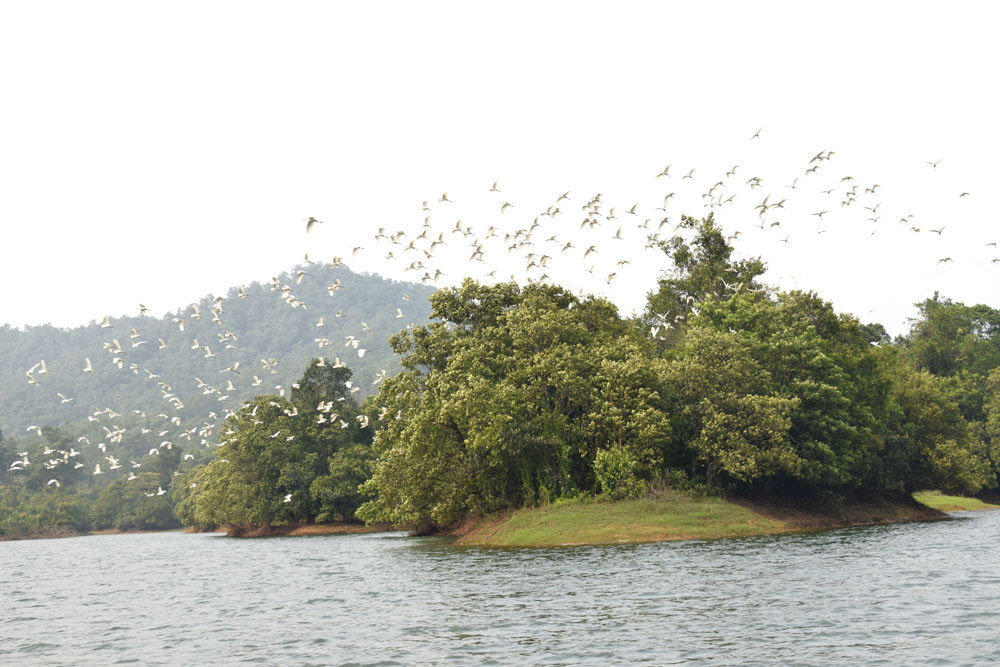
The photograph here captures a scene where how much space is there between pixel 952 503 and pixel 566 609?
286 ft

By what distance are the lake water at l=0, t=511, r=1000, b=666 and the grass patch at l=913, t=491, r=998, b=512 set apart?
170ft

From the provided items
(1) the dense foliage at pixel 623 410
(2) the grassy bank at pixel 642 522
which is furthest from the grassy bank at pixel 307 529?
(2) the grassy bank at pixel 642 522

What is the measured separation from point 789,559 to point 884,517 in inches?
1468

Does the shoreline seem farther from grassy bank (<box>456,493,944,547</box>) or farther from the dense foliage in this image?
the dense foliage

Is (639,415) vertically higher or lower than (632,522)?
higher

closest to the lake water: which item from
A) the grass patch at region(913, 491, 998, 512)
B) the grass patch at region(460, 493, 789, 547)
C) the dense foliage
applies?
the grass patch at region(460, 493, 789, 547)

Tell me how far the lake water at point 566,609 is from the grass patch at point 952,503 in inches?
2044

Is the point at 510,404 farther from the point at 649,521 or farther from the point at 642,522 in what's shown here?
the point at 649,521

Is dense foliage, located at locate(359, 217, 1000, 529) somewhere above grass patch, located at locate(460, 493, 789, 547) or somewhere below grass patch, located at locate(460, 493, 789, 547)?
above

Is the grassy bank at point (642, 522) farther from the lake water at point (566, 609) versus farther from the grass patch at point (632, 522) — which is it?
the lake water at point (566, 609)

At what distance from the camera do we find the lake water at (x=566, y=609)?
→ 75.3ft

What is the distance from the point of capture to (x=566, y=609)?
29.8 meters

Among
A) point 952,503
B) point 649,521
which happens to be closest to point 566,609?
point 649,521

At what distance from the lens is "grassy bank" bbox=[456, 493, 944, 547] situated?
185ft
